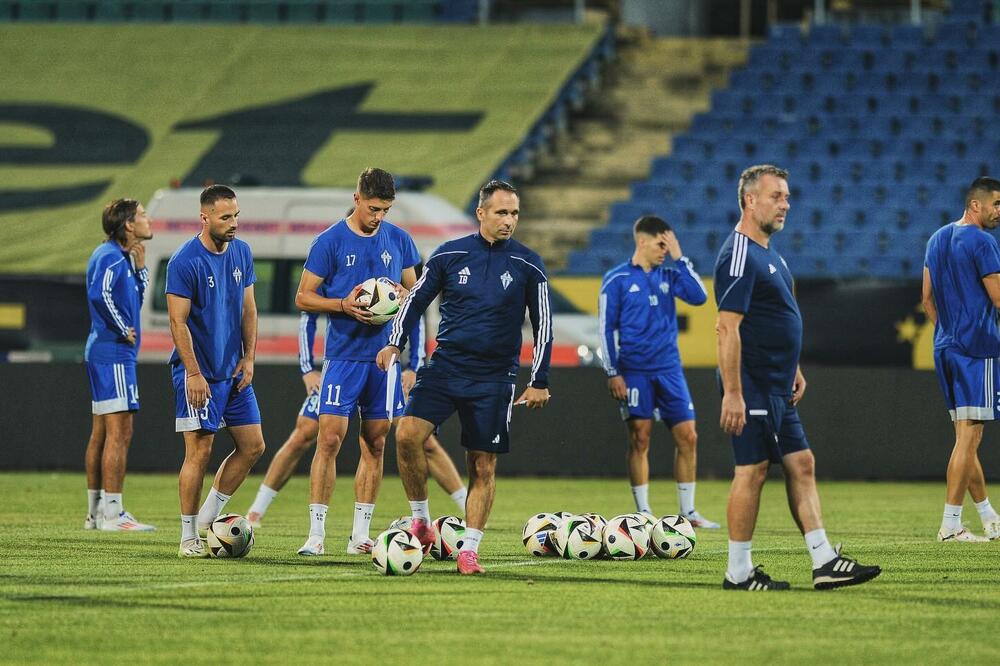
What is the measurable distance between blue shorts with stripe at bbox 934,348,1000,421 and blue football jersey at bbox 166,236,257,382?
4906mm

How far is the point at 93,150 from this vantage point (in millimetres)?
29156

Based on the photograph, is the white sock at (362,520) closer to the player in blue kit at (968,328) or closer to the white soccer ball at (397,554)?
the white soccer ball at (397,554)

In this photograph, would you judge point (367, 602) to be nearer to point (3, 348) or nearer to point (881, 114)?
point (3, 348)

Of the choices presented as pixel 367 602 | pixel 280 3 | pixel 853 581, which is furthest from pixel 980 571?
pixel 280 3

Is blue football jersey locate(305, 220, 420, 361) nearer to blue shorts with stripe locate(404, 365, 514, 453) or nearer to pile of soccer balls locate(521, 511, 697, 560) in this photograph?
blue shorts with stripe locate(404, 365, 514, 453)

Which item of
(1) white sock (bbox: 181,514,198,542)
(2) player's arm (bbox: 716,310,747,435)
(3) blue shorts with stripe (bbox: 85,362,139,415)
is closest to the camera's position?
(2) player's arm (bbox: 716,310,747,435)

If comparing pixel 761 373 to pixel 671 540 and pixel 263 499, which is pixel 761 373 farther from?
pixel 263 499

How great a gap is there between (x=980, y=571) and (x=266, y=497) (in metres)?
5.11

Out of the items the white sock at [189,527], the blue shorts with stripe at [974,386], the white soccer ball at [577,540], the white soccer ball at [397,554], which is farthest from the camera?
the blue shorts with stripe at [974,386]

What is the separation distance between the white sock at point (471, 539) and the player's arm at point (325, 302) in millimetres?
1600

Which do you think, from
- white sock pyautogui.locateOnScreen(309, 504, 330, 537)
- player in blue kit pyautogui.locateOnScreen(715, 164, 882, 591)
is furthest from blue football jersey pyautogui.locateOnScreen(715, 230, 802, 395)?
white sock pyautogui.locateOnScreen(309, 504, 330, 537)

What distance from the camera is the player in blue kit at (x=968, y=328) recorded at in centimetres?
1136

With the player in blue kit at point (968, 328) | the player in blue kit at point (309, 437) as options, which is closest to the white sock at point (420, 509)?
the player in blue kit at point (309, 437)

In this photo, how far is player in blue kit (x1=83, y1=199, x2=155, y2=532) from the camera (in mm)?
12500
